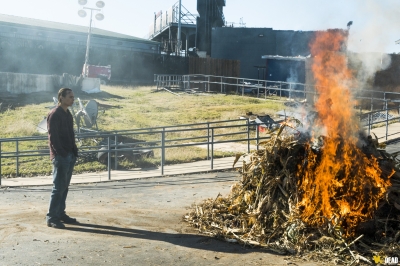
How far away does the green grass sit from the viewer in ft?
49.5

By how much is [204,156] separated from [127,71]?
31532 mm

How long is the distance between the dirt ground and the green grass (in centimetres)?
420

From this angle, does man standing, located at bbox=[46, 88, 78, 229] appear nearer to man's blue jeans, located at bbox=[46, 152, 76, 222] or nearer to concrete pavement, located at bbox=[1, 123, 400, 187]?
man's blue jeans, located at bbox=[46, 152, 76, 222]

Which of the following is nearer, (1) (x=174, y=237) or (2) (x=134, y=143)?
(1) (x=174, y=237)

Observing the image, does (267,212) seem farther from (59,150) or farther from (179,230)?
(59,150)

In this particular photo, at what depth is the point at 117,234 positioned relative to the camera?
732 centimetres

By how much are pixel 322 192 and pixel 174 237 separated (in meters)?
2.14

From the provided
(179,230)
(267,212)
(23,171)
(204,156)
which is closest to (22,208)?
(179,230)

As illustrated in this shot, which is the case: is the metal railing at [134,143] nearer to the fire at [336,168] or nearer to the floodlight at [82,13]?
the fire at [336,168]

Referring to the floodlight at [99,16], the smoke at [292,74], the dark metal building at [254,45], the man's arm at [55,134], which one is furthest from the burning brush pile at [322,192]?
the dark metal building at [254,45]

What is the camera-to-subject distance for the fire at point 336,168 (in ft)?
22.1

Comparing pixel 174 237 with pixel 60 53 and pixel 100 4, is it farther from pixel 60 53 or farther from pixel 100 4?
pixel 60 53

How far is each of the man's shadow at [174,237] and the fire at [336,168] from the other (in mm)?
1038

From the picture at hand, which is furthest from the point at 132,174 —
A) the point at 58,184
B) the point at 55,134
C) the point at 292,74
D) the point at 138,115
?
the point at 292,74
